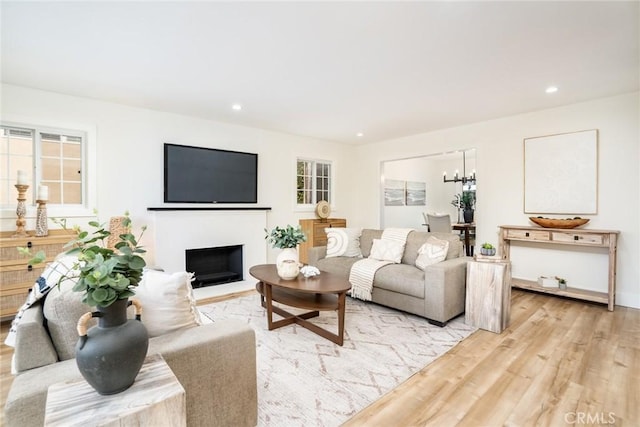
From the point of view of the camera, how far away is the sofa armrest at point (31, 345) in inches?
44.9

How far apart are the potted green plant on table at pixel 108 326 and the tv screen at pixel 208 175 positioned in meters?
3.42

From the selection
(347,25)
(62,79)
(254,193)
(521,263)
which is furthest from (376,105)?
(62,79)

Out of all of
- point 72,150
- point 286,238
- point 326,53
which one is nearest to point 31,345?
point 286,238

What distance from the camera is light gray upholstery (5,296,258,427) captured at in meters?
1.03

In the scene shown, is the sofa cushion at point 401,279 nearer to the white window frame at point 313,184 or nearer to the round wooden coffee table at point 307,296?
the round wooden coffee table at point 307,296

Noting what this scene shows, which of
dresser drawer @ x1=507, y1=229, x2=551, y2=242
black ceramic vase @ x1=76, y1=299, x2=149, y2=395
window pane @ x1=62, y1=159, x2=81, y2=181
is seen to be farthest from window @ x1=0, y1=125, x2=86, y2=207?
dresser drawer @ x1=507, y1=229, x2=551, y2=242

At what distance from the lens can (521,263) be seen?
443 centimetres

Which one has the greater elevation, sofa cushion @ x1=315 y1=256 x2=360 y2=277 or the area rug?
sofa cushion @ x1=315 y1=256 x2=360 y2=277

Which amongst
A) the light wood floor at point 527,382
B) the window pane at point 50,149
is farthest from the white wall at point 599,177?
the window pane at point 50,149

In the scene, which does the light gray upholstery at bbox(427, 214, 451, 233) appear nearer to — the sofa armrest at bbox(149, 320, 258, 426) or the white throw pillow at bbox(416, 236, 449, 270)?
the white throw pillow at bbox(416, 236, 449, 270)

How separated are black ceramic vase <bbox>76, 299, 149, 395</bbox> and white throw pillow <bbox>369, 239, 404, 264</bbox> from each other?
306 centimetres

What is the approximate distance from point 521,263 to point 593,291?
0.82 metres

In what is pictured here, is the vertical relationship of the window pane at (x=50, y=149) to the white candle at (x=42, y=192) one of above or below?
above

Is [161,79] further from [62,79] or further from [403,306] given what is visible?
[403,306]
